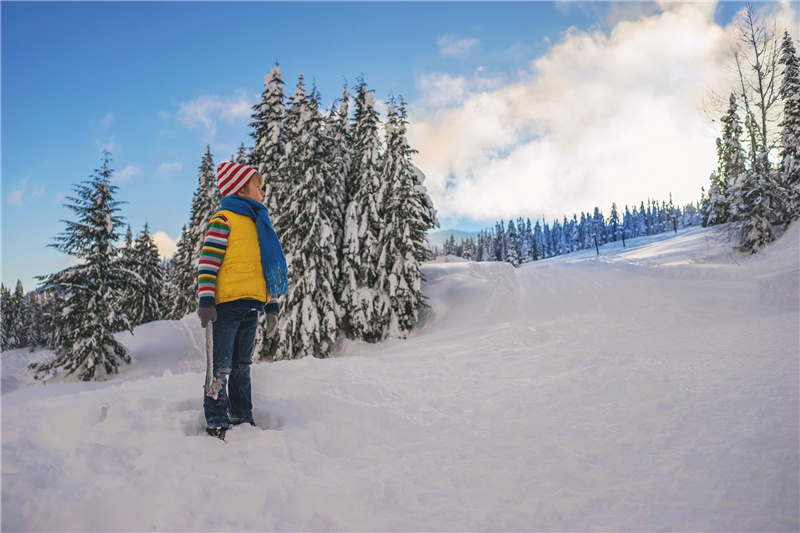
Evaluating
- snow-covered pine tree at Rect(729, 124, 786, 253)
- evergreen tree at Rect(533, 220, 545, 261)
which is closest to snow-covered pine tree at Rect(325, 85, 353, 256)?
snow-covered pine tree at Rect(729, 124, 786, 253)

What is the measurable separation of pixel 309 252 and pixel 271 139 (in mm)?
7355

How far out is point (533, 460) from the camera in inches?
134

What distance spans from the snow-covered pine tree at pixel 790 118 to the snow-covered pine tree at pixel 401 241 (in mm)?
25266

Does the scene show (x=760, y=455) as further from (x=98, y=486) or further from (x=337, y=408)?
(x=98, y=486)

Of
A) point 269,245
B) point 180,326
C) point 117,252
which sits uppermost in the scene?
point 117,252

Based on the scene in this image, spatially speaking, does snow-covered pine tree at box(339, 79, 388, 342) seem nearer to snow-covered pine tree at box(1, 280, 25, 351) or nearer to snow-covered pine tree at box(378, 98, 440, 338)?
snow-covered pine tree at box(378, 98, 440, 338)

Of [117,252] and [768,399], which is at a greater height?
[117,252]

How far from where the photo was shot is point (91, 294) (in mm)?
17703

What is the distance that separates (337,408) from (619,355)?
249 inches

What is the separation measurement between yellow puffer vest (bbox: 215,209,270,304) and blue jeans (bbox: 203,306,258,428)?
0.62 feet

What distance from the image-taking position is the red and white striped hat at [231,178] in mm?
3846

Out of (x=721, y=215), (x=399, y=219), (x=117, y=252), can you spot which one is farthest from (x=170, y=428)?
(x=721, y=215)

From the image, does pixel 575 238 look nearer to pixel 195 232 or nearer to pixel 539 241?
pixel 539 241

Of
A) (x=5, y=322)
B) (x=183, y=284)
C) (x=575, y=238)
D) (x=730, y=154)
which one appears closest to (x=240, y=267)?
(x=183, y=284)
